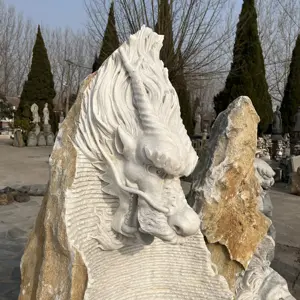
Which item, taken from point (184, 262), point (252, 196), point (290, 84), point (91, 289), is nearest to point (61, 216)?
point (91, 289)

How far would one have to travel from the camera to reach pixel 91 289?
1353 mm

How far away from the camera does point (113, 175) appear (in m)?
1.33

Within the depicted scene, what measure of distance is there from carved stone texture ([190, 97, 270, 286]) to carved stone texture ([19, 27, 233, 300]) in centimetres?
67

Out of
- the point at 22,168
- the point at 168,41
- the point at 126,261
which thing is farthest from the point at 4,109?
the point at 126,261

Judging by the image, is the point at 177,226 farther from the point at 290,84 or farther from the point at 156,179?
the point at 290,84

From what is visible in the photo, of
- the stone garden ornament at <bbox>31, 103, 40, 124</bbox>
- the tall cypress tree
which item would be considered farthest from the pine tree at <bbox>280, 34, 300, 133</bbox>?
the stone garden ornament at <bbox>31, 103, 40, 124</bbox>

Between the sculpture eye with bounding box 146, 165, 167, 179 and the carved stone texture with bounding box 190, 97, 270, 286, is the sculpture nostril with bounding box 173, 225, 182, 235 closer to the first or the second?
the sculpture eye with bounding box 146, 165, 167, 179

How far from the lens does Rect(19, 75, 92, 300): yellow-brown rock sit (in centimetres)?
129

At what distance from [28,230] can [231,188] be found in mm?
3046

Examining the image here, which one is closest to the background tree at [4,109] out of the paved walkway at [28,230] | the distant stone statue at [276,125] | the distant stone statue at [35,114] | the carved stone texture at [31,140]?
the distant stone statue at [35,114]

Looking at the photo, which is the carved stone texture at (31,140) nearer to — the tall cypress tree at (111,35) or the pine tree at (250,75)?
the pine tree at (250,75)

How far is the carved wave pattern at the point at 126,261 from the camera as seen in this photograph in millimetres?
1329

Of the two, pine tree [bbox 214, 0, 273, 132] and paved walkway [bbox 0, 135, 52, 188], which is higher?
pine tree [bbox 214, 0, 273, 132]

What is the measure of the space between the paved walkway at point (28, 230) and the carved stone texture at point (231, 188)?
1111mm
